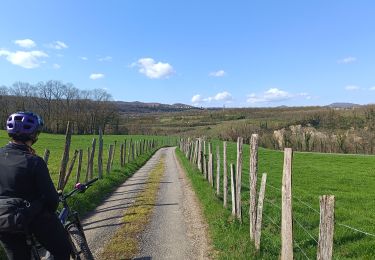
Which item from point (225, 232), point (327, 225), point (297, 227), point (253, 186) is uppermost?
point (327, 225)

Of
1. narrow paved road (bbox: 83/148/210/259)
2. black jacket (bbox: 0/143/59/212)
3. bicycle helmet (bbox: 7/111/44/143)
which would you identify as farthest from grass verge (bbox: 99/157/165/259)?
bicycle helmet (bbox: 7/111/44/143)

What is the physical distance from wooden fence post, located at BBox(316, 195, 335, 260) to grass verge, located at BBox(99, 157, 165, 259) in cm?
399

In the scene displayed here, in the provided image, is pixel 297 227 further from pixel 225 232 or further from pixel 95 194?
pixel 95 194

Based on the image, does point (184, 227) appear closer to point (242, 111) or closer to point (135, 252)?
point (135, 252)

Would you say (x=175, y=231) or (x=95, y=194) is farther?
(x=95, y=194)

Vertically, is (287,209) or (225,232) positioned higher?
(287,209)

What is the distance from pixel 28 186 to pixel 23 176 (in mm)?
138

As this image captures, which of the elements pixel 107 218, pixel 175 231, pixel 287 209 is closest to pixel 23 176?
pixel 287 209

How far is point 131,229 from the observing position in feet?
32.9

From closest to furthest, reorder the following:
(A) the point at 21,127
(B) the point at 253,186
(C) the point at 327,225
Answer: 1. (A) the point at 21,127
2. (C) the point at 327,225
3. (B) the point at 253,186

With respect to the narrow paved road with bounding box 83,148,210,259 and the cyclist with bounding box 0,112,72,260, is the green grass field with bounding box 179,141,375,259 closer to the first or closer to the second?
the narrow paved road with bounding box 83,148,210,259

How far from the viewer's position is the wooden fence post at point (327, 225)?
16.9 feet

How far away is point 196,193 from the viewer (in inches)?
626

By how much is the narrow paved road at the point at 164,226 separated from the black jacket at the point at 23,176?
3.87 metres
